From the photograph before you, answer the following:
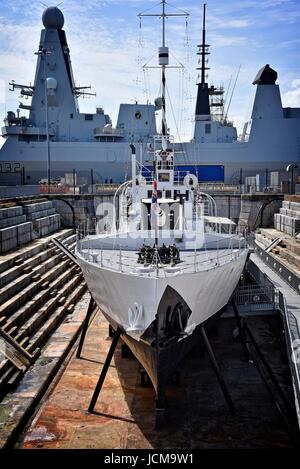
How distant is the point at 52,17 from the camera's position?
128ft

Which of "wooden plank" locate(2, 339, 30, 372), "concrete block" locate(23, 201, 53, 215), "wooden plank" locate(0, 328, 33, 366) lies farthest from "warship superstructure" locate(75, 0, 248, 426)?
"concrete block" locate(23, 201, 53, 215)

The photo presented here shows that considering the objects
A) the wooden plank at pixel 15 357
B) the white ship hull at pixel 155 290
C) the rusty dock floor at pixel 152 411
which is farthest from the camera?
the wooden plank at pixel 15 357

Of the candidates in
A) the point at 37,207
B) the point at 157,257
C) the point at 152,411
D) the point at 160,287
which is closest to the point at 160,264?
the point at 157,257

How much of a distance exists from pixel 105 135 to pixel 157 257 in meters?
31.4

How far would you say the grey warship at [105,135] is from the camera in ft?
129

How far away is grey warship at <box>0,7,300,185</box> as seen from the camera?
3925 centimetres

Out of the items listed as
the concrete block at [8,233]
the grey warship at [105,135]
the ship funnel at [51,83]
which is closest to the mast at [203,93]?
the grey warship at [105,135]

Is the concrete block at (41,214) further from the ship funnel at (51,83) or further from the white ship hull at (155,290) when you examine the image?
the ship funnel at (51,83)

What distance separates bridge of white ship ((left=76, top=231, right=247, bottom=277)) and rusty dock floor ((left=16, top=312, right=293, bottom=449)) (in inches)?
122

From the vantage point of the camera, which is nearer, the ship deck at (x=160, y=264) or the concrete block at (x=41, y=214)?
the ship deck at (x=160, y=264)

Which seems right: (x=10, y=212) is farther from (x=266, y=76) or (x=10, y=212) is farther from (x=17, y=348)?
(x=266, y=76)

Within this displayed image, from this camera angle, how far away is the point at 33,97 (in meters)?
40.1

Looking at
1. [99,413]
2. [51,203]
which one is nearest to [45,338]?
[99,413]

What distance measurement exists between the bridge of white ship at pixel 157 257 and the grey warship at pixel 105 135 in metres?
26.1
